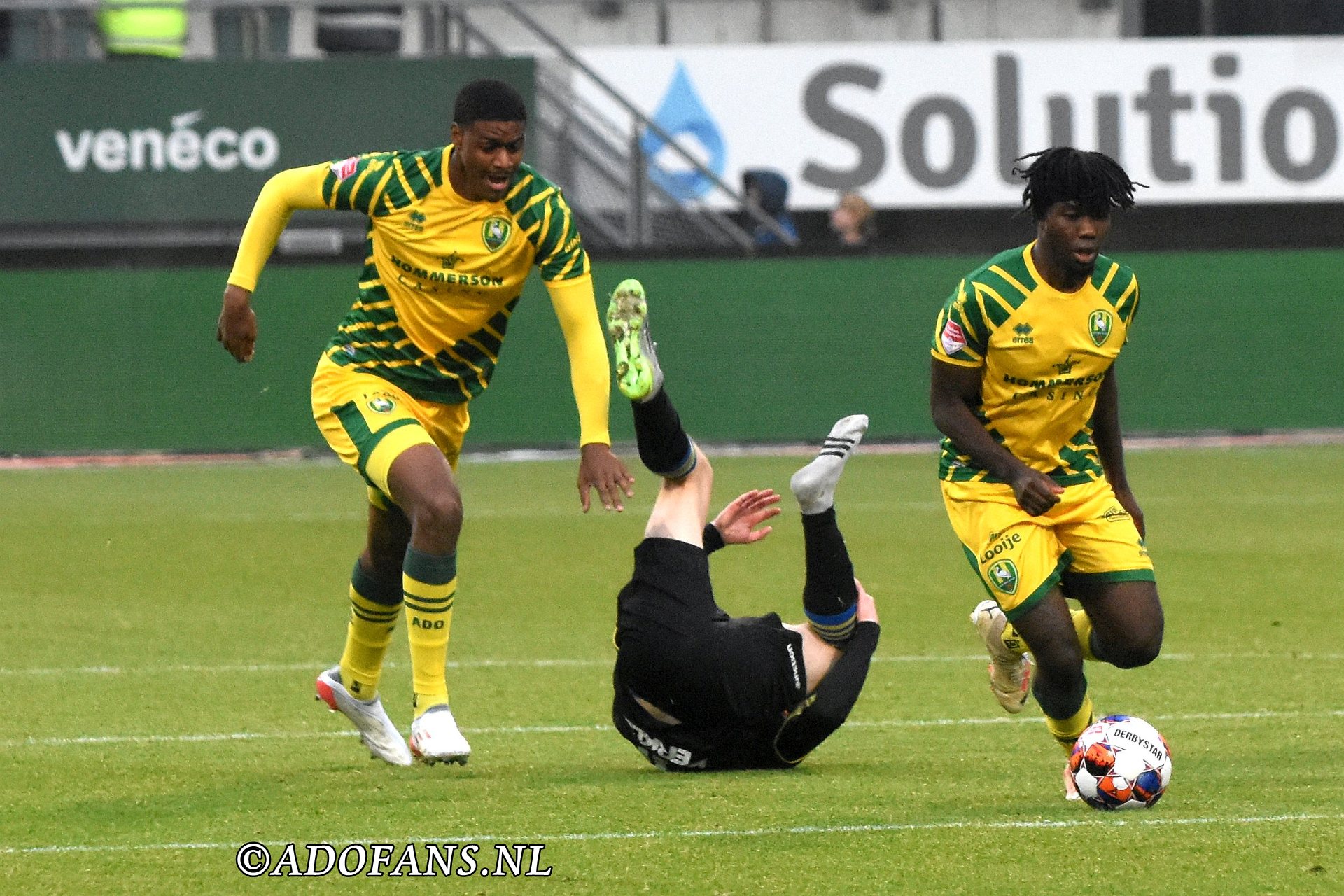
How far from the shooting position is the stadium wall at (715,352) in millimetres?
21047

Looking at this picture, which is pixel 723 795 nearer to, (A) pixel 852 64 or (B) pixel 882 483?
(B) pixel 882 483

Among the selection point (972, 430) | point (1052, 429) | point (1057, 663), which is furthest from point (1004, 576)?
point (1052, 429)

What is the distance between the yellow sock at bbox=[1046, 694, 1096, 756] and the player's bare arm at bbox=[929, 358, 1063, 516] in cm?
71

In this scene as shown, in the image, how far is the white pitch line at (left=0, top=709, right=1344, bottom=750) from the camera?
26.5ft

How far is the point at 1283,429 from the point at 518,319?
7.70 meters

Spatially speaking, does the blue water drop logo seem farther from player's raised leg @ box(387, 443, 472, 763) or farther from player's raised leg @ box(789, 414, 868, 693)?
player's raised leg @ box(387, 443, 472, 763)

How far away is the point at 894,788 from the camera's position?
6859mm

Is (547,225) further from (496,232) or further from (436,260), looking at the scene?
(436,260)

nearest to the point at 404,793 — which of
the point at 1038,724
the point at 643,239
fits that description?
the point at 1038,724

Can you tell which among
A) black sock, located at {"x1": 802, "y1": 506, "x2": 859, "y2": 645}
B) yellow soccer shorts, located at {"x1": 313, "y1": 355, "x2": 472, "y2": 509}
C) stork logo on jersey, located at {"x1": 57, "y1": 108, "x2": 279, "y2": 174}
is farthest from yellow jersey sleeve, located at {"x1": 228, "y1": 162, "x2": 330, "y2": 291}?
stork logo on jersey, located at {"x1": 57, "y1": 108, "x2": 279, "y2": 174}

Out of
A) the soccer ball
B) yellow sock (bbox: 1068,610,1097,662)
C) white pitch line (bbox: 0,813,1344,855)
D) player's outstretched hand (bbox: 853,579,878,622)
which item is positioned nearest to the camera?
white pitch line (bbox: 0,813,1344,855)

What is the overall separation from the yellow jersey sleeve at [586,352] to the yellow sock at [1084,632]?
1.72 metres

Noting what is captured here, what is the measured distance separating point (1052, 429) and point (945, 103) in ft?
58.5

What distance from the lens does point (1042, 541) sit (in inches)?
281
